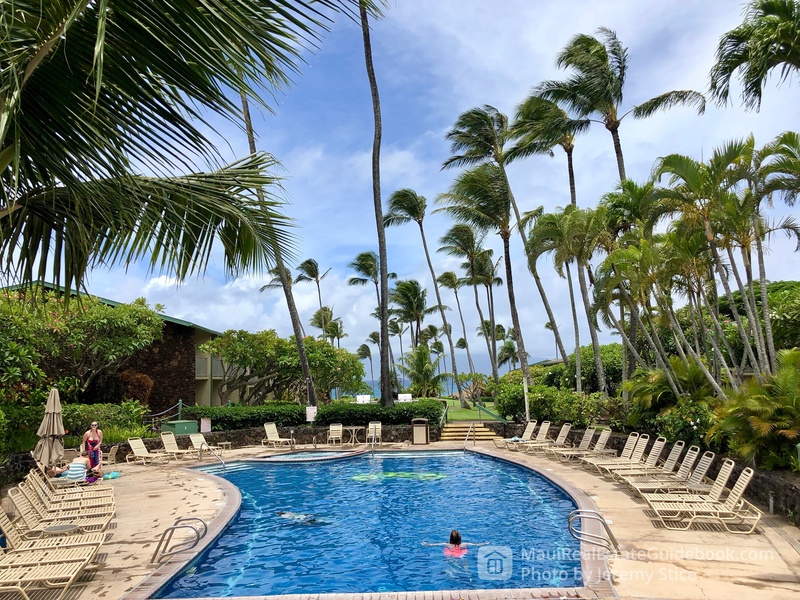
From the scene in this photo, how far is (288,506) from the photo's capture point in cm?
1166

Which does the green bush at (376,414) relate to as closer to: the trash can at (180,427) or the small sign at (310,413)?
the small sign at (310,413)

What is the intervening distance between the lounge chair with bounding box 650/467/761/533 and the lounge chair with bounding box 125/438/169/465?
13.1 m

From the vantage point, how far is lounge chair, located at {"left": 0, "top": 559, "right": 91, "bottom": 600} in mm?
5254

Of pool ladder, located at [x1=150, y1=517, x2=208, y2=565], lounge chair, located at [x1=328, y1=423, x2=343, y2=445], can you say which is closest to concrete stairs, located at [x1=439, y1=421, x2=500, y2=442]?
lounge chair, located at [x1=328, y1=423, x2=343, y2=445]

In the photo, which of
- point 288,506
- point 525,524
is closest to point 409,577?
point 525,524

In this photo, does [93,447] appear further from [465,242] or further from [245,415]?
[465,242]

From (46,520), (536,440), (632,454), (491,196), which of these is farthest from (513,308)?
(46,520)

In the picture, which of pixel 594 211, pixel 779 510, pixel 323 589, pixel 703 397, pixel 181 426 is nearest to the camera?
pixel 323 589

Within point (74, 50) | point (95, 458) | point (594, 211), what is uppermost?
point (594, 211)

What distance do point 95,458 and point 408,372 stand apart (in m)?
32.5

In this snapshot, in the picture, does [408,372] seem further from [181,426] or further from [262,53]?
[262,53]

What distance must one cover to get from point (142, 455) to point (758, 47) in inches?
637

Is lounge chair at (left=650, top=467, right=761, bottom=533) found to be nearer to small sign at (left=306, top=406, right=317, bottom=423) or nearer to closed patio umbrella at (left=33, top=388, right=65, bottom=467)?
closed patio umbrella at (left=33, top=388, right=65, bottom=467)

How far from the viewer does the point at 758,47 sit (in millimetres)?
7672
